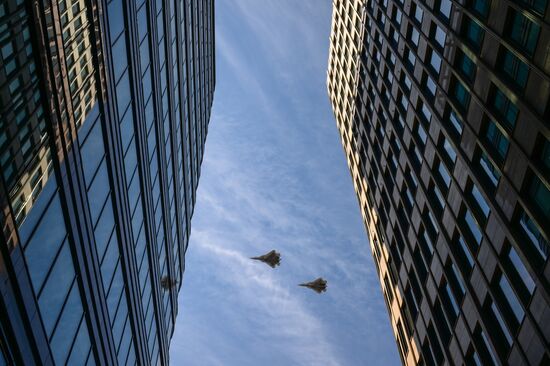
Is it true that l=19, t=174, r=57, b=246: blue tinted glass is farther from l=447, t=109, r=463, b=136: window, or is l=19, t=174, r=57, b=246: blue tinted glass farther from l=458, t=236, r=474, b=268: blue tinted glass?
l=447, t=109, r=463, b=136: window

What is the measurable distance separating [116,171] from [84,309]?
23.0 feet

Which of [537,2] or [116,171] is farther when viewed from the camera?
[116,171]

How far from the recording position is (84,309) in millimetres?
24234

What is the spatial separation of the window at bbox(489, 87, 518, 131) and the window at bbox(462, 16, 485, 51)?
281 cm

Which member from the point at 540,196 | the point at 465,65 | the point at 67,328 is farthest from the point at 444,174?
the point at 67,328

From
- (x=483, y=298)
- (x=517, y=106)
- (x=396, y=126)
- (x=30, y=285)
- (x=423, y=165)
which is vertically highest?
(x=396, y=126)

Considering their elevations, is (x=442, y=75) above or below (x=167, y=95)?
below

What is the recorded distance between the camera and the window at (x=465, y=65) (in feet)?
82.1

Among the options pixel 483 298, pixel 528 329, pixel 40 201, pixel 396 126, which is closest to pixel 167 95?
pixel 396 126

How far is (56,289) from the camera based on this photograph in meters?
21.1

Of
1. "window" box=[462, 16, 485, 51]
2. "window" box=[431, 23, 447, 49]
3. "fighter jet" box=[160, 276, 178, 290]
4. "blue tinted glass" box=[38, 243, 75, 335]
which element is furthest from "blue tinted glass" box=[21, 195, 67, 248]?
"fighter jet" box=[160, 276, 178, 290]

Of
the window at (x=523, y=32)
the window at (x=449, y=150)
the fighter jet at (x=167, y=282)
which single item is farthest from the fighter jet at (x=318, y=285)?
the window at (x=523, y=32)

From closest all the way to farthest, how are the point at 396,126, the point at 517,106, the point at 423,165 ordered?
1. the point at 517,106
2. the point at 423,165
3. the point at 396,126

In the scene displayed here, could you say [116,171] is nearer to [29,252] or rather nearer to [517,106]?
[29,252]
